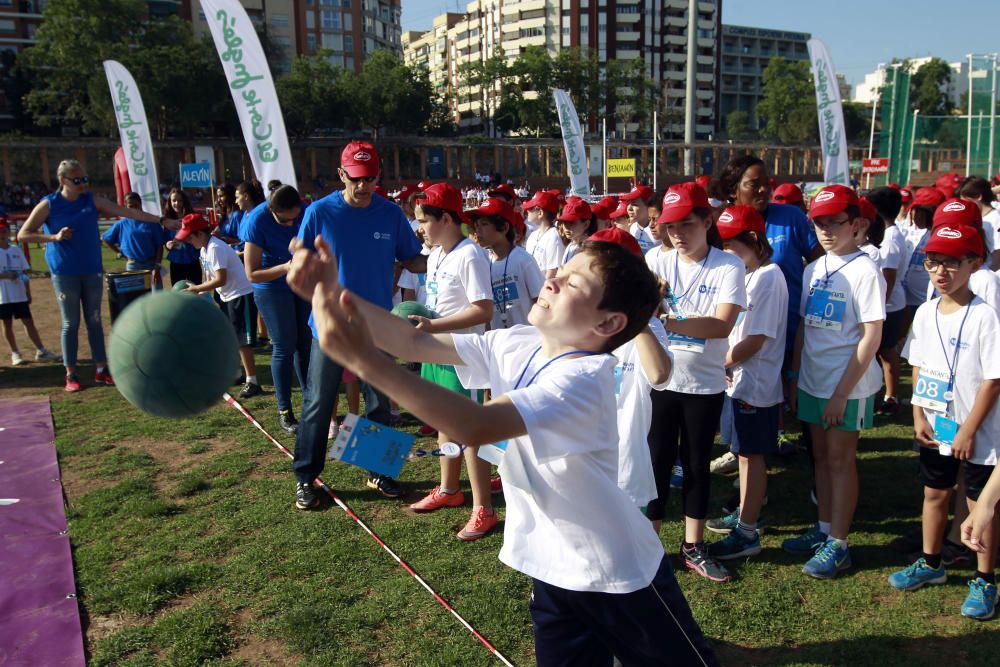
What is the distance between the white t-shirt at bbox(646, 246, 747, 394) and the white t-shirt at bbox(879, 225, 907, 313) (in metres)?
3.51

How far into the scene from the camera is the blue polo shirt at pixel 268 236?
19.6 feet

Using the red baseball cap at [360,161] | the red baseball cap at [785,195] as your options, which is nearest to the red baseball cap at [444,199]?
the red baseball cap at [360,161]

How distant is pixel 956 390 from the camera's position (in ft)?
12.0

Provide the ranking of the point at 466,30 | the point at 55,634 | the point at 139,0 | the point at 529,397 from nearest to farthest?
the point at 529,397
the point at 55,634
the point at 139,0
the point at 466,30

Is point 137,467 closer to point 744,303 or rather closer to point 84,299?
point 84,299

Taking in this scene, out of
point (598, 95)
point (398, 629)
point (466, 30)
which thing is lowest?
point (398, 629)

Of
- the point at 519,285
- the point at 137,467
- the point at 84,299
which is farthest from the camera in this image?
the point at 84,299

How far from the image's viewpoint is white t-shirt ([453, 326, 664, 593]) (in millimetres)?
1915

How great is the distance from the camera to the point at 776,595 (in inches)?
155

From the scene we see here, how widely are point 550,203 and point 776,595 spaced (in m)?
5.34

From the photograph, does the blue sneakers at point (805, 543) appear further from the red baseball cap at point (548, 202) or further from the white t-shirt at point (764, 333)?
the red baseball cap at point (548, 202)

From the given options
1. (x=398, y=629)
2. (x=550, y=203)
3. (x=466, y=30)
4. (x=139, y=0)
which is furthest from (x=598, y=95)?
(x=398, y=629)

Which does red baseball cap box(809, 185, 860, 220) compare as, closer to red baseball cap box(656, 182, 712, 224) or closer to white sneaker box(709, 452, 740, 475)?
red baseball cap box(656, 182, 712, 224)

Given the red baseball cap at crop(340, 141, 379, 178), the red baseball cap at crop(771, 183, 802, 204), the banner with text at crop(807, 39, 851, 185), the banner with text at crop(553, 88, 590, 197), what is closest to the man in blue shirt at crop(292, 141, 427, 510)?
the red baseball cap at crop(340, 141, 379, 178)
